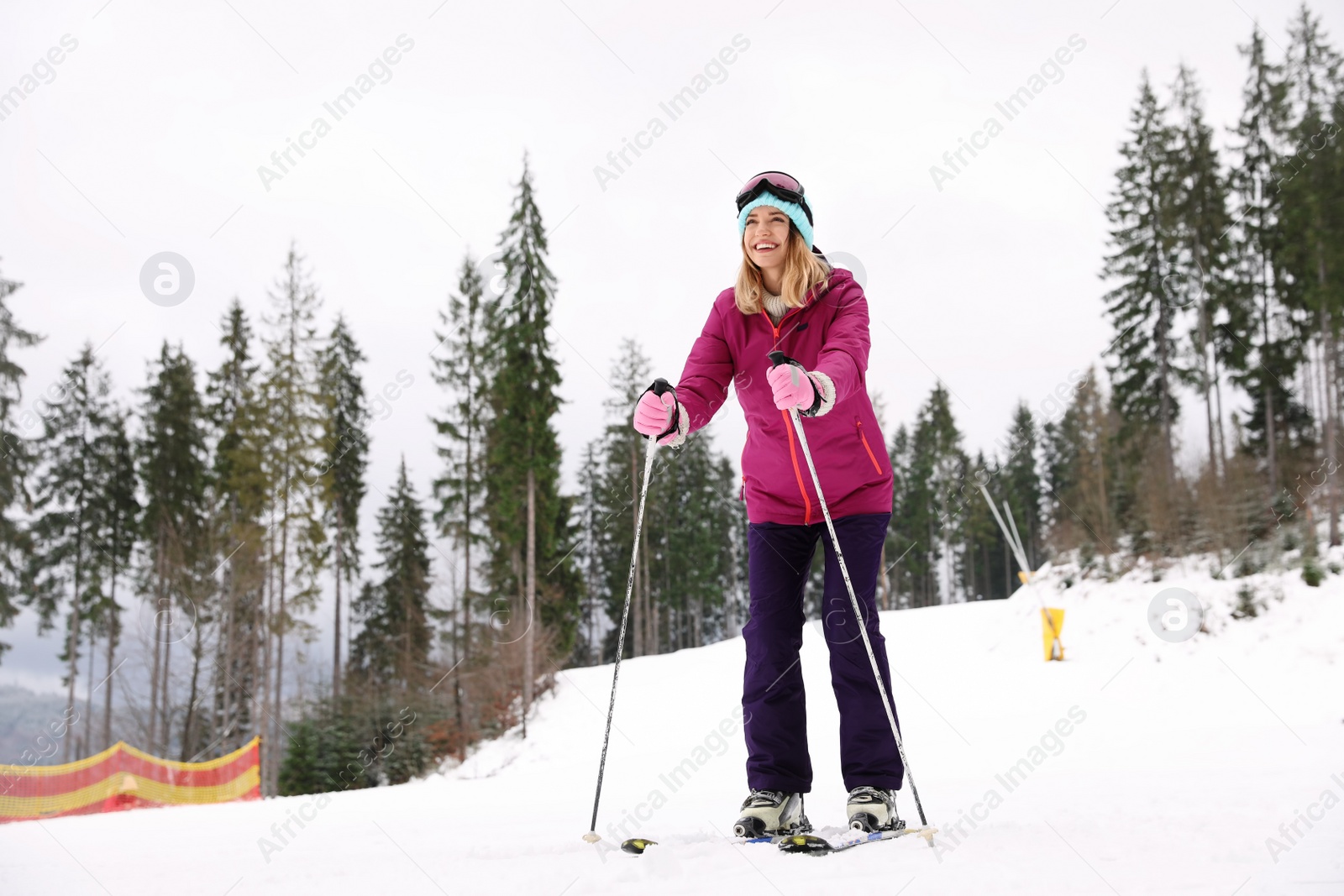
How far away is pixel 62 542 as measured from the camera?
22.9m

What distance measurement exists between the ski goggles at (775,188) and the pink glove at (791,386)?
0.86 meters

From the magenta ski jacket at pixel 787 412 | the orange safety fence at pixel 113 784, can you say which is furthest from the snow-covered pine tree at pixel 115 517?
the magenta ski jacket at pixel 787 412

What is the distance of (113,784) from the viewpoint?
9.73 metres

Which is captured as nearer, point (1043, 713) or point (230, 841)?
point (230, 841)

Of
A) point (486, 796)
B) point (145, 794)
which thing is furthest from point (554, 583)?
point (486, 796)

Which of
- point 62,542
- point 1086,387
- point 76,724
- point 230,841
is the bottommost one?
point 76,724

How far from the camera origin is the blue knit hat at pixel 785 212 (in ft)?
9.29

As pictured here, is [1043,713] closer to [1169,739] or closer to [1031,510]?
[1169,739]

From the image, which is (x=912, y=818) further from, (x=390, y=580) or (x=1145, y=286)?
(x=390, y=580)

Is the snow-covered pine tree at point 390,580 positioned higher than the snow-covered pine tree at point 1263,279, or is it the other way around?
the snow-covered pine tree at point 1263,279

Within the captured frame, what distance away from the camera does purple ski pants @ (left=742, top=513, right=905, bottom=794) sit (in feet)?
8.21

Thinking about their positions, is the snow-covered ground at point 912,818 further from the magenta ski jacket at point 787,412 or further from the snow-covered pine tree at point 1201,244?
the snow-covered pine tree at point 1201,244

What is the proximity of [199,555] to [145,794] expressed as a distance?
1109cm

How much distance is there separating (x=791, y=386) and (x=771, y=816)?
1.30 meters
